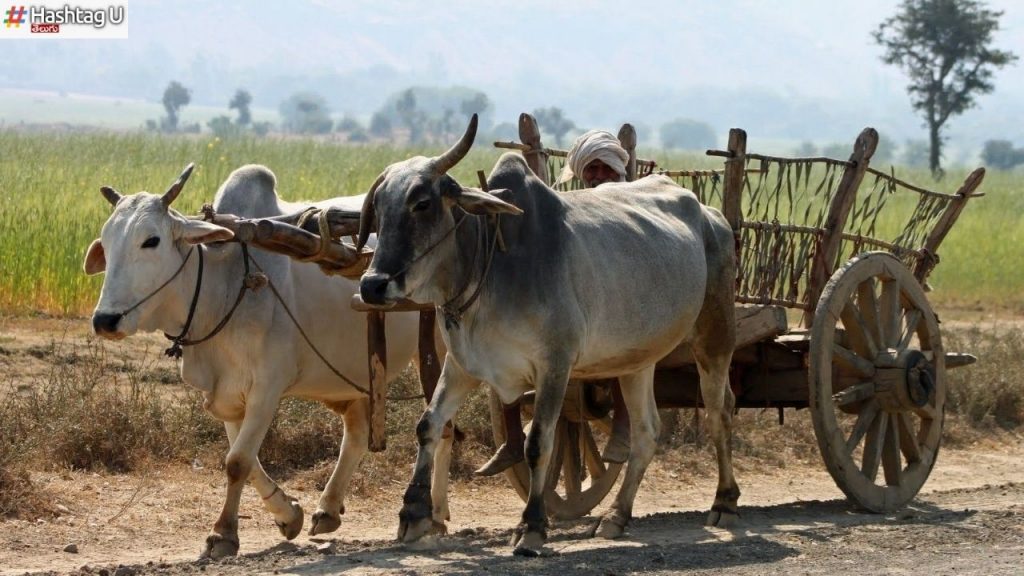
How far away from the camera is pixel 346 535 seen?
780cm

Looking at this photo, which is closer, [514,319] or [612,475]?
[514,319]

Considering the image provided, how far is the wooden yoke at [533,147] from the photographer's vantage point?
8148 millimetres

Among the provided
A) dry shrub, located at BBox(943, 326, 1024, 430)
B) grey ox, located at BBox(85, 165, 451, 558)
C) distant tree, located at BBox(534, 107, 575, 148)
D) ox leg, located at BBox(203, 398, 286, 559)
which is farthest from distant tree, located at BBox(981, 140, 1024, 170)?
ox leg, located at BBox(203, 398, 286, 559)

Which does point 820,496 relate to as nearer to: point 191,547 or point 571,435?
point 571,435

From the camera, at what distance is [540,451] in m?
6.04

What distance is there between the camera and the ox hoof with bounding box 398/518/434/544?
5984 mm

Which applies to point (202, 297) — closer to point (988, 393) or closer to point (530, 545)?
point (530, 545)

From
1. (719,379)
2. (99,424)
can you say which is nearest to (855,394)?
(719,379)

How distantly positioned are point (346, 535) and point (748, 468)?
336 centimetres

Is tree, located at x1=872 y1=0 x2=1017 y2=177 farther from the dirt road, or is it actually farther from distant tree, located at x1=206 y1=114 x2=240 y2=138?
the dirt road

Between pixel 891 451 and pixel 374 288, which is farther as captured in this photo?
pixel 891 451

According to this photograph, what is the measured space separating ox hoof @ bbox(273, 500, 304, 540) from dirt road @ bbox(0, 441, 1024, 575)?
0.45ft

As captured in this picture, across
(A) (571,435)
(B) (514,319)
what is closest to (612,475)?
(A) (571,435)

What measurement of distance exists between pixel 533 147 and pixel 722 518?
2.19 metres
